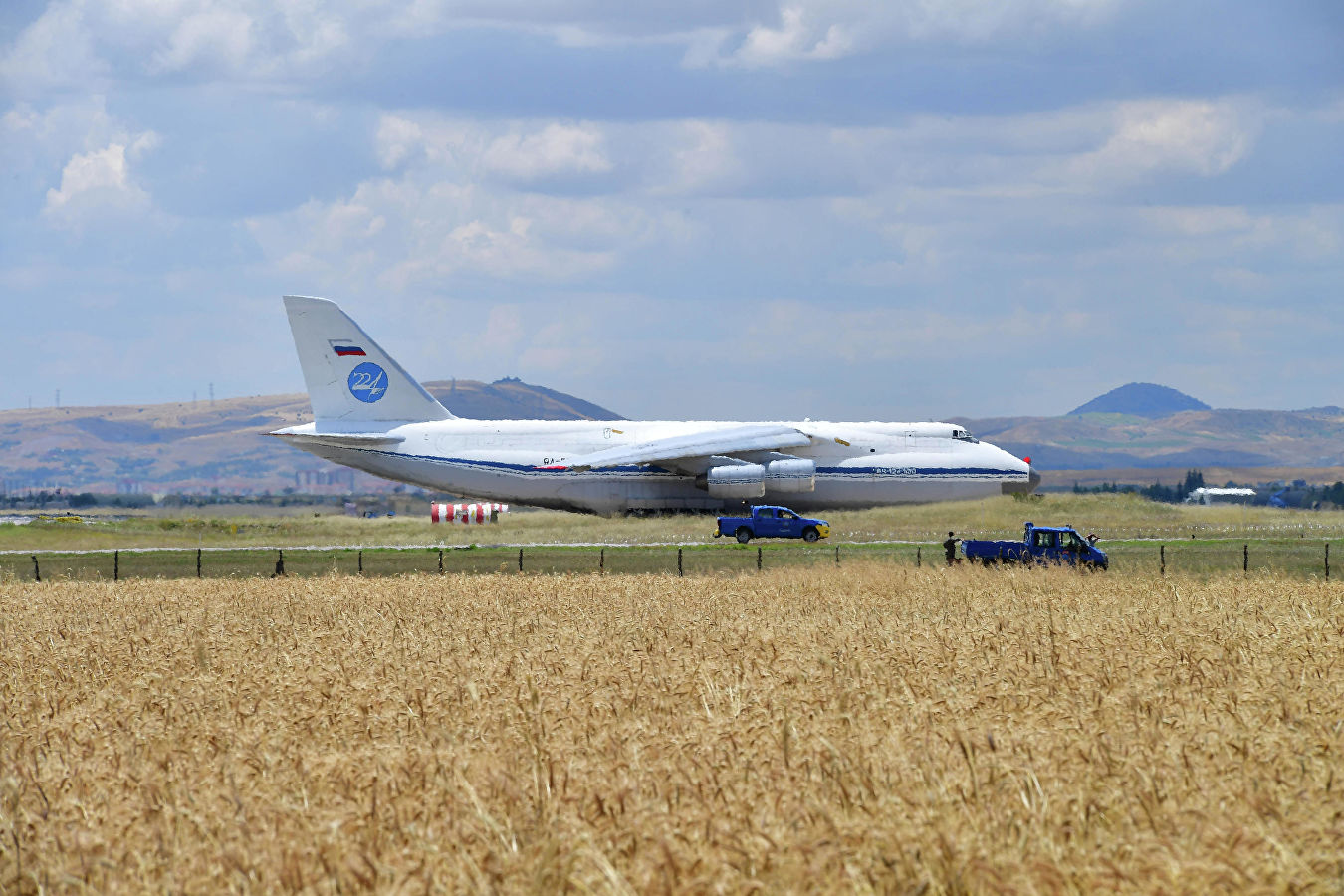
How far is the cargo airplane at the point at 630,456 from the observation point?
57.1m

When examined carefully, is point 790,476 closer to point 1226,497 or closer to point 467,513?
point 467,513

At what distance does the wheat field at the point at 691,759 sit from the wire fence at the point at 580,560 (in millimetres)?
21243

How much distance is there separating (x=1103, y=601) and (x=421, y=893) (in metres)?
15.8

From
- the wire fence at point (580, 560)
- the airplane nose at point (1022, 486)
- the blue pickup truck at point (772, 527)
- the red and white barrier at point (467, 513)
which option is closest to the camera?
the wire fence at point (580, 560)

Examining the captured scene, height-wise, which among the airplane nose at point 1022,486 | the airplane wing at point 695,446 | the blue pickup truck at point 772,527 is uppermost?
the airplane wing at point 695,446

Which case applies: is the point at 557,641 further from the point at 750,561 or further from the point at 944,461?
the point at 944,461

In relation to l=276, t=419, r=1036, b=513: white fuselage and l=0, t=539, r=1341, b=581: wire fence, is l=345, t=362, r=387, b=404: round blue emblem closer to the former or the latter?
l=276, t=419, r=1036, b=513: white fuselage

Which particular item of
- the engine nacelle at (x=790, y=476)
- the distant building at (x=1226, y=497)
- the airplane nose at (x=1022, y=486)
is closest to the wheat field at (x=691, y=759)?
the engine nacelle at (x=790, y=476)

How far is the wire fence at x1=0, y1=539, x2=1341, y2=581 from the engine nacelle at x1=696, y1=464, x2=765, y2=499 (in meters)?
7.64

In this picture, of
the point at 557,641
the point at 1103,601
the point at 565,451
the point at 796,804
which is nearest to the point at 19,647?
the point at 557,641

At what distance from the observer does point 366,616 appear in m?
19.4

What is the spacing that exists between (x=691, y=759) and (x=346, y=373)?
180ft

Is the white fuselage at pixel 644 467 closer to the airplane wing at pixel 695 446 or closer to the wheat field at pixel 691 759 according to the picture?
the airplane wing at pixel 695 446

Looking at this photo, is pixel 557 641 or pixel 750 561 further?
pixel 750 561
